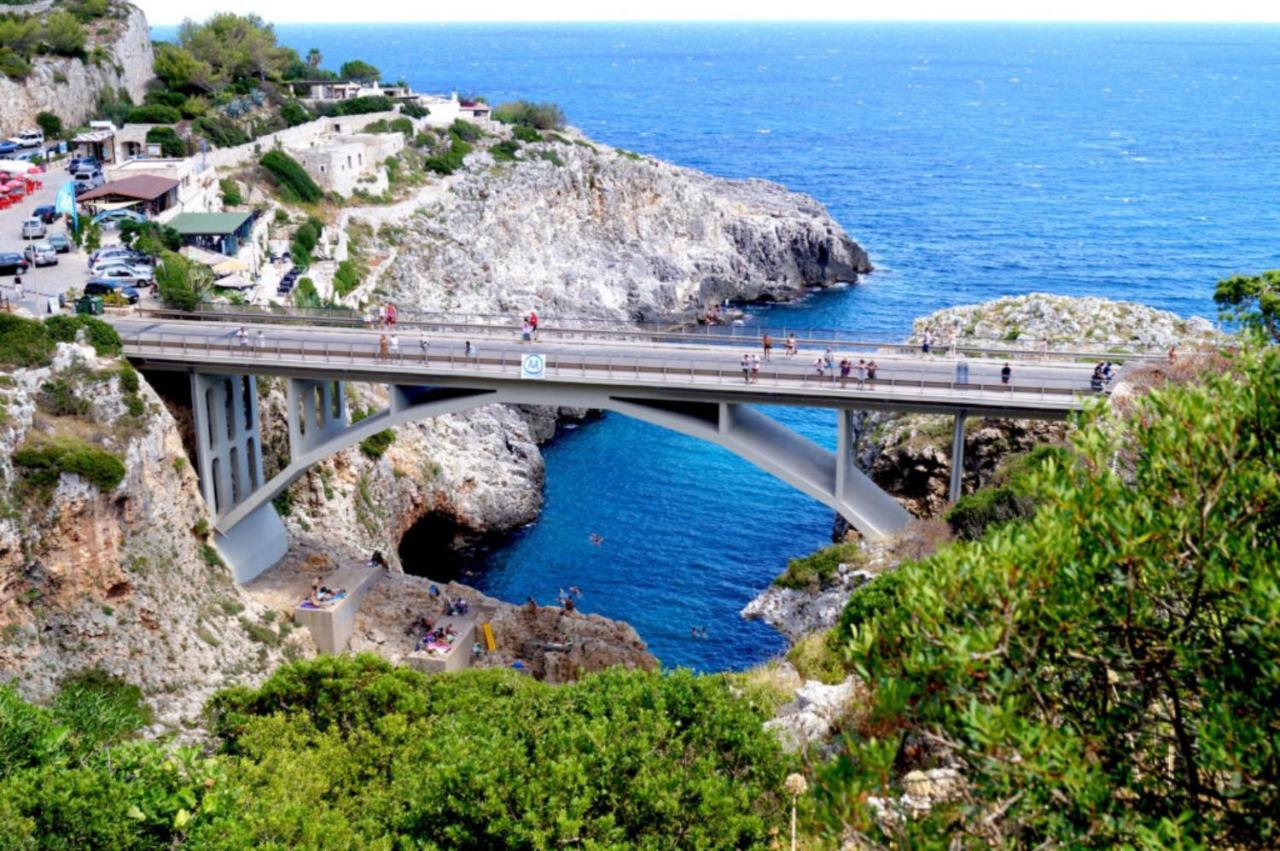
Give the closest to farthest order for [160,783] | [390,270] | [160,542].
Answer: [160,783], [160,542], [390,270]

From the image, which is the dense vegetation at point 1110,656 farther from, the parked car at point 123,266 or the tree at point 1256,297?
the parked car at point 123,266

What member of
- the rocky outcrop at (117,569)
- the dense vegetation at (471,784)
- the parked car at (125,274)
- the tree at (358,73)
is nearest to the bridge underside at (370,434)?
the rocky outcrop at (117,569)

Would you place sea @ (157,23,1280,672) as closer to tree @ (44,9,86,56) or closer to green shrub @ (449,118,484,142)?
green shrub @ (449,118,484,142)

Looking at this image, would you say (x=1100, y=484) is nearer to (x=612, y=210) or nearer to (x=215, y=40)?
(x=612, y=210)

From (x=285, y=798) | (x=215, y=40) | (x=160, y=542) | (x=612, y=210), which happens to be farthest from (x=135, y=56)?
(x=285, y=798)

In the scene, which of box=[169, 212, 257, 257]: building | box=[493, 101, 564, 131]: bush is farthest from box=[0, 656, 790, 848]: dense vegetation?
box=[493, 101, 564, 131]: bush
